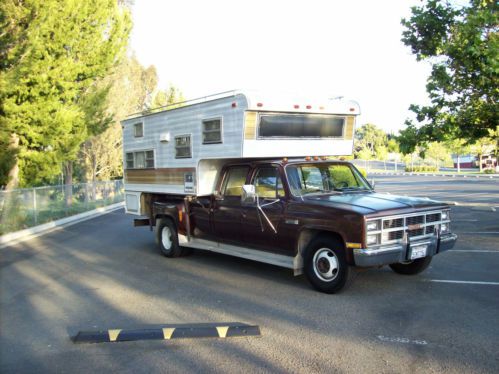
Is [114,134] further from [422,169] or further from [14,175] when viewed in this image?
[422,169]

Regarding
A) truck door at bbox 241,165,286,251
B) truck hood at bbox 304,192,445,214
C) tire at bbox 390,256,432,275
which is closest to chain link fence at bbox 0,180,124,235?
truck door at bbox 241,165,286,251

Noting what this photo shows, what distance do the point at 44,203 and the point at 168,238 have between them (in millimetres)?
9999

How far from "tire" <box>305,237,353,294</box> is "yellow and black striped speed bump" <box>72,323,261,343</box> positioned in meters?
1.65

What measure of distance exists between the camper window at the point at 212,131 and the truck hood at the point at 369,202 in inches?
84.4

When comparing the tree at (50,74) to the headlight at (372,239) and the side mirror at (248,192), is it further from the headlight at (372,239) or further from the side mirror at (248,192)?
the headlight at (372,239)

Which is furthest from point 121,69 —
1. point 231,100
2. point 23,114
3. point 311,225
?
point 311,225

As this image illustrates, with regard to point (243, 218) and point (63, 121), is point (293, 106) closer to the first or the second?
point (243, 218)

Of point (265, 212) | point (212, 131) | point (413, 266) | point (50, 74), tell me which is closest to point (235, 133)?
point (212, 131)

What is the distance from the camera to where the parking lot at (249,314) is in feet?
15.4

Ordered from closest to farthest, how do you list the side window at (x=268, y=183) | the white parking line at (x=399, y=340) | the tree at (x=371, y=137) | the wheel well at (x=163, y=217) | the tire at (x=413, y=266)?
the white parking line at (x=399, y=340) < the tire at (x=413, y=266) < the side window at (x=268, y=183) < the wheel well at (x=163, y=217) < the tree at (x=371, y=137)

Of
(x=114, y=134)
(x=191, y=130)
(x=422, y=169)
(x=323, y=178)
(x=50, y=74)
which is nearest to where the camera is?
(x=323, y=178)

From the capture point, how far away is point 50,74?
59.3 ft

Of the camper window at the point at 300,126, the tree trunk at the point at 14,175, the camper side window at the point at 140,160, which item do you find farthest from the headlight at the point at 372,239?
the tree trunk at the point at 14,175

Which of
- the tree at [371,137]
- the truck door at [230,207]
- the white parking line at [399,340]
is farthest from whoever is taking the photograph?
the tree at [371,137]
